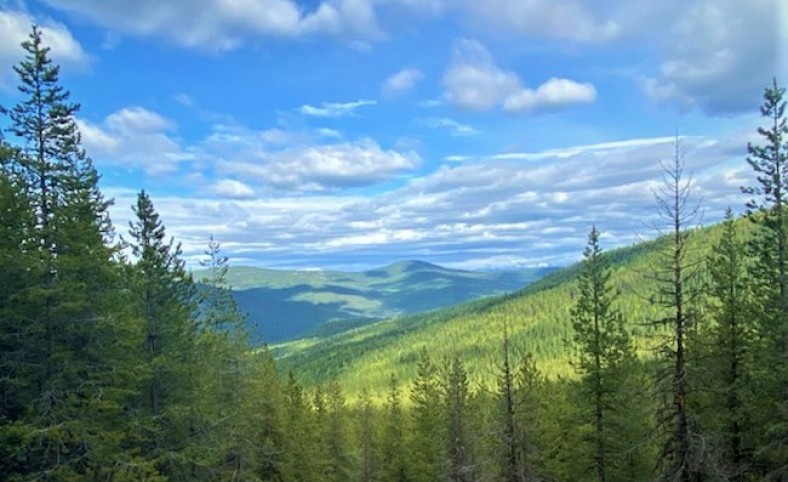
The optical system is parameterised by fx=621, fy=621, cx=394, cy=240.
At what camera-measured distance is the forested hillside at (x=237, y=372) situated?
16234 mm

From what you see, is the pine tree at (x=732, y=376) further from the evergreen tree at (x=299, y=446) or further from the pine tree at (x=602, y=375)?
the evergreen tree at (x=299, y=446)

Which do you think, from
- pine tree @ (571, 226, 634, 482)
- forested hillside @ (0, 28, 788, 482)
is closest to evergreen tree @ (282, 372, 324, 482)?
forested hillside @ (0, 28, 788, 482)

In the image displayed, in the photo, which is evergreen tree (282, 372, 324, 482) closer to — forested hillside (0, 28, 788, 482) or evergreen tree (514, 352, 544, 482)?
forested hillside (0, 28, 788, 482)

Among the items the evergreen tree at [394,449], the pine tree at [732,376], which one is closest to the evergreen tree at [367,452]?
the evergreen tree at [394,449]

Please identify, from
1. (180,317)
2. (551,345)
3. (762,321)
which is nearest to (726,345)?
(762,321)

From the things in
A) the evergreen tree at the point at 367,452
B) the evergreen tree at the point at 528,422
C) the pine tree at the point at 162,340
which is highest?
the pine tree at the point at 162,340

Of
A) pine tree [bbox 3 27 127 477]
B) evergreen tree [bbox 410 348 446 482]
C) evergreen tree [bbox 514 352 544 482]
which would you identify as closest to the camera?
pine tree [bbox 3 27 127 477]

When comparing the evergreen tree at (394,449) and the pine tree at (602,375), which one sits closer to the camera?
the pine tree at (602,375)

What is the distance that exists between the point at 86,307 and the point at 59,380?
219cm

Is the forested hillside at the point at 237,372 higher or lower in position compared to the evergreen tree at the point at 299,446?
higher

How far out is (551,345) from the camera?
164250 mm

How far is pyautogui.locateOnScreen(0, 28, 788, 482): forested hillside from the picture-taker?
16.2 metres

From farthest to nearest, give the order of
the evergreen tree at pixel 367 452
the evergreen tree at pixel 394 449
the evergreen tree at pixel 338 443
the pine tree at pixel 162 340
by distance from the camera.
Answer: the evergreen tree at pixel 367 452
the evergreen tree at pixel 338 443
the evergreen tree at pixel 394 449
the pine tree at pixel 162 340

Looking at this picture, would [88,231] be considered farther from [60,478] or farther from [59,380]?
[60,478]
